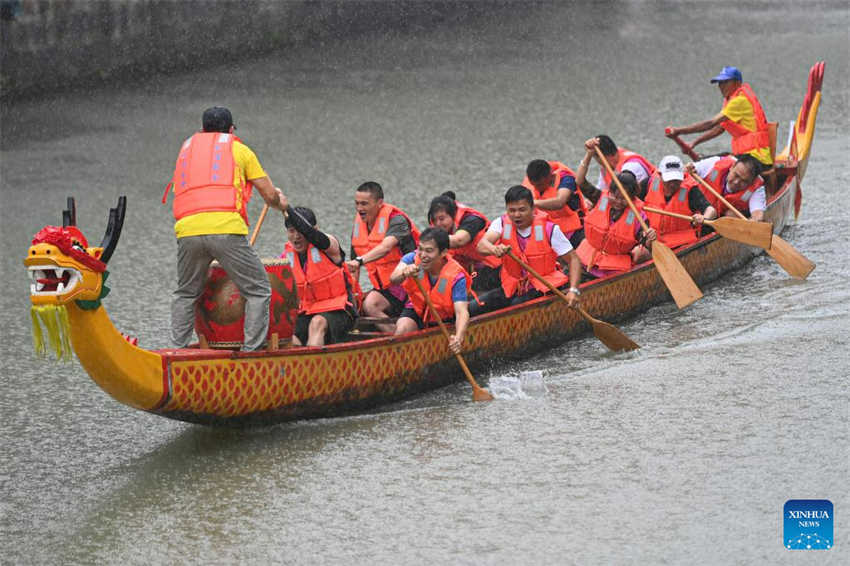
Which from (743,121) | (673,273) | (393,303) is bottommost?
(393,303)

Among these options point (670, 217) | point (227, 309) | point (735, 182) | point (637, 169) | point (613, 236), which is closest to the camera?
point (227, 309)

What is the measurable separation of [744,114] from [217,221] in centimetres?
649

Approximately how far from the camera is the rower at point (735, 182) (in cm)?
1086

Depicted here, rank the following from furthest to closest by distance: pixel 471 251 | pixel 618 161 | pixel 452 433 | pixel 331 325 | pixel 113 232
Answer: pixel 618 161
pixel 471 251
pixel 331 325
pixel 452 433
pixel 113 232

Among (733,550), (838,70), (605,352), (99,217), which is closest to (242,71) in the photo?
(99,217)

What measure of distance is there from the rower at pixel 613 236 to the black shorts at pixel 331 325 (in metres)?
2.36

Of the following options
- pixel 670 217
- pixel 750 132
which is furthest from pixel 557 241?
pixel 750 132

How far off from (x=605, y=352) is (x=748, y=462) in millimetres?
2376

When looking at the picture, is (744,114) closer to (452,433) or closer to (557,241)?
(557,241)

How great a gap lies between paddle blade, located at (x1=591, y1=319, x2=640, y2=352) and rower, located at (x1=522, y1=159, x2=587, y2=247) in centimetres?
135

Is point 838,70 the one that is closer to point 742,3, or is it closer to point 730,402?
point 742,3

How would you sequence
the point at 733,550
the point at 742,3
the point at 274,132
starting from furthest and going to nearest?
the point at 742,3, the point at 274,132, the point at 733,550

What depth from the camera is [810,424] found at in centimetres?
745

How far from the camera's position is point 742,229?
1028cm
